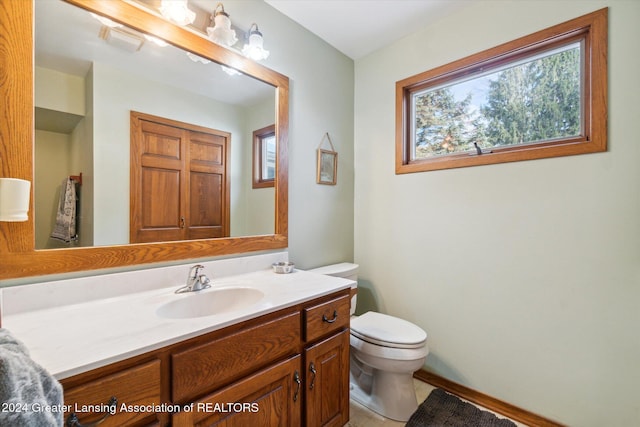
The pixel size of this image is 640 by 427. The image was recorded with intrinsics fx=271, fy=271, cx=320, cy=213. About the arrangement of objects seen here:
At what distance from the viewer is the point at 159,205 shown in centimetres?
125

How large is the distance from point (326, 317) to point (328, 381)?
30cm

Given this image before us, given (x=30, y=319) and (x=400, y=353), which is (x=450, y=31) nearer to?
(x=400, y=353)

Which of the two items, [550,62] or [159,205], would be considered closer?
[159,205]

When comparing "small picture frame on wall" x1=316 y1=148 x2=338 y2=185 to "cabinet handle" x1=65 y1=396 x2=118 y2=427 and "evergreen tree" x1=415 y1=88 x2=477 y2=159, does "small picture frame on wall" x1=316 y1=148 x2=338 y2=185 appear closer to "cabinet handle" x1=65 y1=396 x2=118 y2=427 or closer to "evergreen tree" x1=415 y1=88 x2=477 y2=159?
"evergreen tree" x1=415 y1=88 x2=477 y2=159

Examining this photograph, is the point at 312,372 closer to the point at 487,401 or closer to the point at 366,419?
the point at 366,419

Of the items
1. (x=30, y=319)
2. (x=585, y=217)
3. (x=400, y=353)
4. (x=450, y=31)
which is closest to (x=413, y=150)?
(x=450, y=31)

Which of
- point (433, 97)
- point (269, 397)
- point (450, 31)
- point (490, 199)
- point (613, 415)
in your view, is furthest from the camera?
point (433, 97)

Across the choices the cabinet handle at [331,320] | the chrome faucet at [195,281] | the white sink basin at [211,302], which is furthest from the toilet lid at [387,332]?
the chrome faucet at [195,281]

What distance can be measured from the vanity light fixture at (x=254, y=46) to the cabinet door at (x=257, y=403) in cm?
157

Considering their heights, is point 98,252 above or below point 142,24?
below

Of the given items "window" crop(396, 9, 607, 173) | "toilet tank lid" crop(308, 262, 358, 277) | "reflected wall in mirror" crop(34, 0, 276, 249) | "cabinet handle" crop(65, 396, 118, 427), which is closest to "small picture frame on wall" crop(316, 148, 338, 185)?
"window" crop(396, 9, 607, 173)

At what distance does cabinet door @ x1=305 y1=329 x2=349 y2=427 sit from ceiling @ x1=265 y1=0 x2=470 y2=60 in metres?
1.91

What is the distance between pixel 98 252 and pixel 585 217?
2233 mm

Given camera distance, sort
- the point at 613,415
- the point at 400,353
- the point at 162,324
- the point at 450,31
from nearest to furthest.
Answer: the point at 162,324, the point at 613,415, the point at 400,353, the point at 450,31
